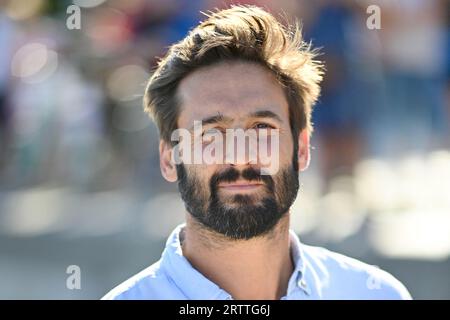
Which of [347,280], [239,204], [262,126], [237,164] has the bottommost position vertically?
[347,280]

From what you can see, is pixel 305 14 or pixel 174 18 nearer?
pixel 305 14

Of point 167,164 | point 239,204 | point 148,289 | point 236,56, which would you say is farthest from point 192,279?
point 236,56

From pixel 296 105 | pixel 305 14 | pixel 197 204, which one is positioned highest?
pixel 305 14

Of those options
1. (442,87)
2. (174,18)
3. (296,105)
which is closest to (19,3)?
(174,18)

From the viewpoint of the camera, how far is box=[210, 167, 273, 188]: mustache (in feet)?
8.95

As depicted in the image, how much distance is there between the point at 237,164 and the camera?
2.73m

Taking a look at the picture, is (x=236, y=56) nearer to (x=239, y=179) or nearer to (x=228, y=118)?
(x=228, y=118)

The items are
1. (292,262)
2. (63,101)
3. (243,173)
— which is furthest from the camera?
(63,101)

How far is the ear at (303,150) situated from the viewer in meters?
2.99

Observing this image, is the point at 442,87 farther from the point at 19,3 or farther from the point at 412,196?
the point at 19,3

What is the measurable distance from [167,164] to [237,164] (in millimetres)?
304

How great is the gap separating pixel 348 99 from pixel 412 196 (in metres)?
0.67

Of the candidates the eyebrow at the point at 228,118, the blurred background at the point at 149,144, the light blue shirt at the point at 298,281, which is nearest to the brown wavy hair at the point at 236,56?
the eyebrow at the point at 228,118

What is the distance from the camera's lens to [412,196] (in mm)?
5969
